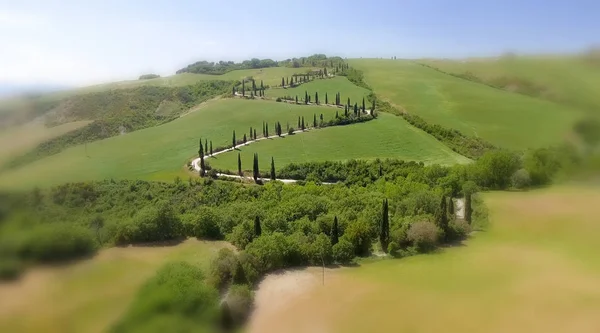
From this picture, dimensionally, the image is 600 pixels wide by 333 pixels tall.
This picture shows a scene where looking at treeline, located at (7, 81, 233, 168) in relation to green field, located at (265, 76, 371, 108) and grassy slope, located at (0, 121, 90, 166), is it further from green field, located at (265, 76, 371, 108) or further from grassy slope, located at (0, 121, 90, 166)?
green field, located at (265, 76, 371, 108)

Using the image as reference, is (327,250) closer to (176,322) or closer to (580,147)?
(176,322)

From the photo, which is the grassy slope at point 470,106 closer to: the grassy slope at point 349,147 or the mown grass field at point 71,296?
the grassy slope at point 349,147

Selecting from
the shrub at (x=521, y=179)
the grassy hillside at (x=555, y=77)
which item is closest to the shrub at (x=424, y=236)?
the shrub at (x=521, y=179)

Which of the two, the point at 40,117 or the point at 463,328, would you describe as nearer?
the point at 40,117

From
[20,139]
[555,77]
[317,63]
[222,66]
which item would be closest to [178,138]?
[20,139]

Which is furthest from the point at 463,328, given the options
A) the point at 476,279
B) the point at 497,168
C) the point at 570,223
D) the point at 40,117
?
the point at 497,168

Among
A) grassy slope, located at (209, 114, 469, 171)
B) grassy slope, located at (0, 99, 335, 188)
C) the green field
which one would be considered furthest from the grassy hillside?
the green field

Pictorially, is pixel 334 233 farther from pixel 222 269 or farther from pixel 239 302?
pixel 239 302
